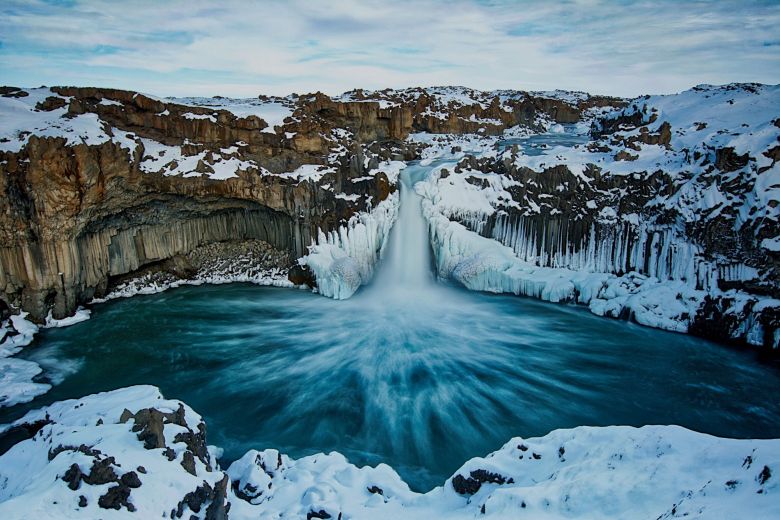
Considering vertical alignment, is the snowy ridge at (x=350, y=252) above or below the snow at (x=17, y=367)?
above

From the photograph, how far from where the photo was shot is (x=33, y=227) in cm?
1404

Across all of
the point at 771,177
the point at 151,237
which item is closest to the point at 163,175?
the point at 151,237

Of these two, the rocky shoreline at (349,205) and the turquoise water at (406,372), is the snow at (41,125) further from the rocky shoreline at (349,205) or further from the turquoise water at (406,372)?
the turquoise water at (406,372)

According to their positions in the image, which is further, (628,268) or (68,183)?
(628,268)

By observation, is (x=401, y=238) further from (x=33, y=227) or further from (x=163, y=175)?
(x=33, y=227)

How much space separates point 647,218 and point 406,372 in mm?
9283

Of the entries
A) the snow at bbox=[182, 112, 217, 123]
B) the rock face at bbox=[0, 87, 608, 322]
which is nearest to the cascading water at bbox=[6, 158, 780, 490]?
the rock face at bbox=[0, 87, 608, 322]

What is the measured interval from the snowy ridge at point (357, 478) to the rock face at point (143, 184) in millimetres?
8649

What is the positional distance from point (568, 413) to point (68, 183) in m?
14.9

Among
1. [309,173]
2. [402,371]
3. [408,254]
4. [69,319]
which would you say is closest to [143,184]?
[69,319]

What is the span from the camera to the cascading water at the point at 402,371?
1017cm

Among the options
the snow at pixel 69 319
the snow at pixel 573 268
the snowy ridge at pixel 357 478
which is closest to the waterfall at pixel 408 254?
the snow at pixel 573 268

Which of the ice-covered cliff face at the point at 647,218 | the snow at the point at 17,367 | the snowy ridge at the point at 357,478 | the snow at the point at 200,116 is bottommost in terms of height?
the snow at the point at 17,367

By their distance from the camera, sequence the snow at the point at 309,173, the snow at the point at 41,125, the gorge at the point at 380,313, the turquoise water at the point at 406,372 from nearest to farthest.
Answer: the gorge at the point at 380,313 → the turquoise water at the point at 406,372 → the snow at the point at 41,125 → the snow at the point at 309,173
